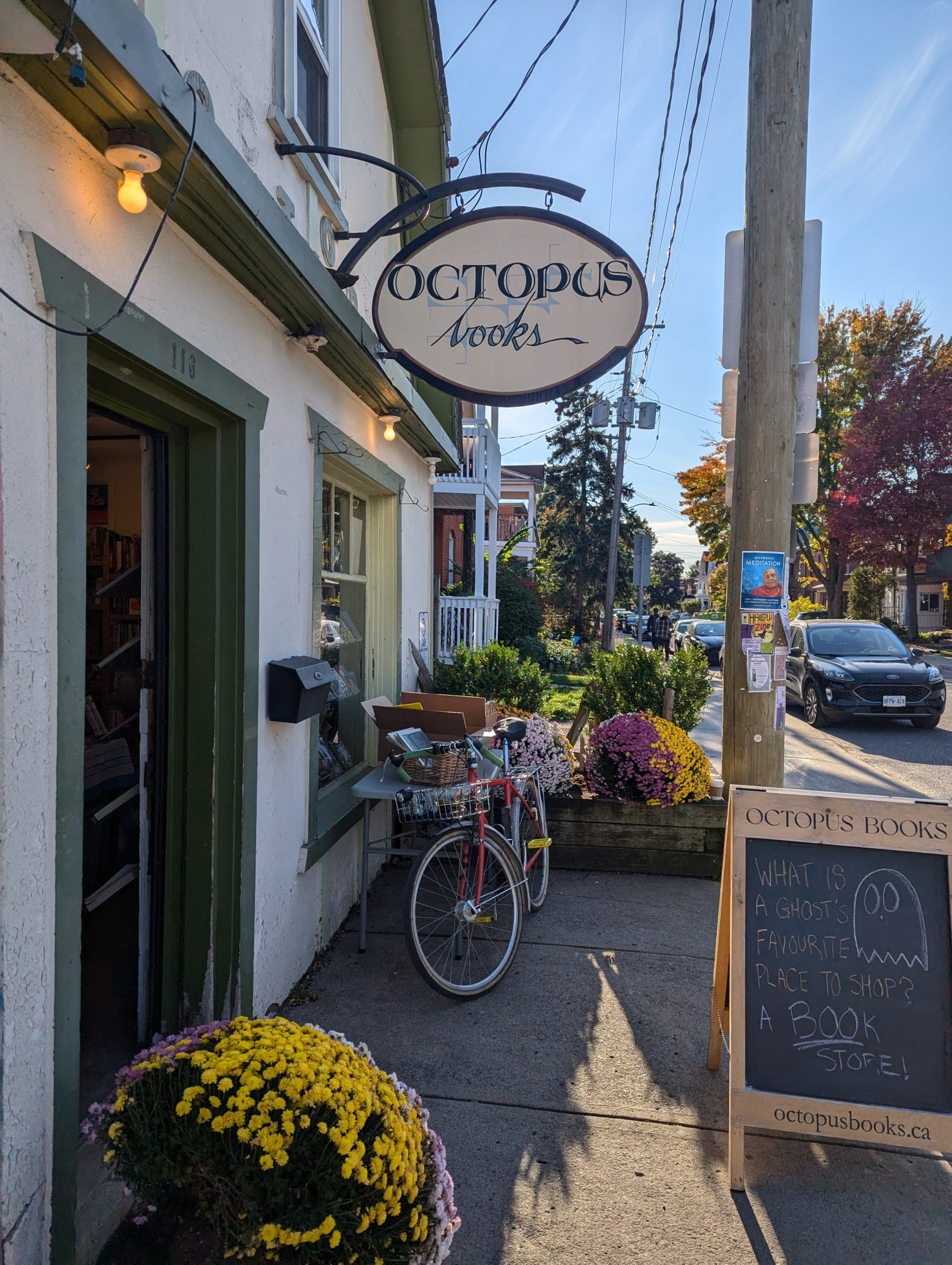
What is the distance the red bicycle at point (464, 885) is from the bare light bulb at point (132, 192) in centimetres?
251

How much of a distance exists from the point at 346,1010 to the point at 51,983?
185 centimetres

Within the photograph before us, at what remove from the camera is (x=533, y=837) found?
4781 millimetres

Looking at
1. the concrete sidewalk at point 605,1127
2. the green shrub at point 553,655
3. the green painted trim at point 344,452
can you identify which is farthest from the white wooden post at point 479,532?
the concrete sidewalk at point 605,1127

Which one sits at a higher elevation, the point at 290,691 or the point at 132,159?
the point at 132,159

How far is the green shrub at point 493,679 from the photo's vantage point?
6.80 m

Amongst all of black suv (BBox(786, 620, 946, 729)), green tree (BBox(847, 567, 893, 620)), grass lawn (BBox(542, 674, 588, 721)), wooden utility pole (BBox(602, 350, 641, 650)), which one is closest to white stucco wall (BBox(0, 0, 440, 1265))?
grass lawn (BBox(542, 674, 588, 721))

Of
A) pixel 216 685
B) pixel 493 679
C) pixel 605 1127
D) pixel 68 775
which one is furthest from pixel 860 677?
pixel 68 775

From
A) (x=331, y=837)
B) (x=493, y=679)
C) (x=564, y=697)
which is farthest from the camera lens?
(x=564, y=697)

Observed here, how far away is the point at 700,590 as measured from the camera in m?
123

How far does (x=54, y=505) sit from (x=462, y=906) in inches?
101

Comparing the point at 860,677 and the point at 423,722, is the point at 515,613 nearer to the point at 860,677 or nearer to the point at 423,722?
the point at 860,677

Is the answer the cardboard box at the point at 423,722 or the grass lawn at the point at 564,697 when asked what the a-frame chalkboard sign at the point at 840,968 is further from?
the grass lawn at the point at 564,697

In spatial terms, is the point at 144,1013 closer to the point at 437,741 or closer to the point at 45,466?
the point at 437,741

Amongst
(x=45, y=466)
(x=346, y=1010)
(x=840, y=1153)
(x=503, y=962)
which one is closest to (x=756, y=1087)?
(x=840, y=1153)
